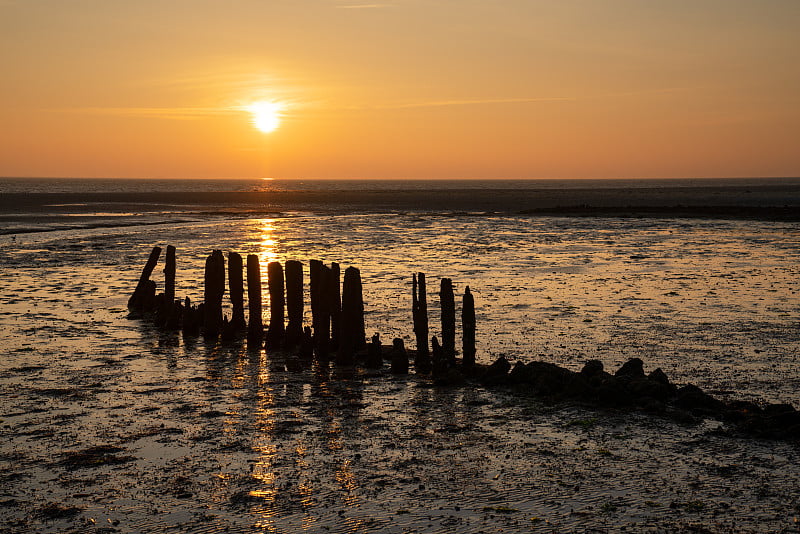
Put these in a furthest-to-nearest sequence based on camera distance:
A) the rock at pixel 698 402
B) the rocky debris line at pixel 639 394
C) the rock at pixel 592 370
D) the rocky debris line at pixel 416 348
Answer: the rock at pixel 592 370 → the rocky debris line at pixel 416 348 → the rock at pixel 698 402 → the rocky debris line at pixel 639 394

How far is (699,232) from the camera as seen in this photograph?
48.2m

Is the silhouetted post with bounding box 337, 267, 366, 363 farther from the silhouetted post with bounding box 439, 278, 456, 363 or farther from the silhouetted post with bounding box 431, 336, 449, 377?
the silhouetted post with bounding box 431, 336, 449, 377

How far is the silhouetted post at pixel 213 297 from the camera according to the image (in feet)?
57.7

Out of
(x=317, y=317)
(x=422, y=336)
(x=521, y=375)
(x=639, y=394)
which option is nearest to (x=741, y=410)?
(x=639, y=394)

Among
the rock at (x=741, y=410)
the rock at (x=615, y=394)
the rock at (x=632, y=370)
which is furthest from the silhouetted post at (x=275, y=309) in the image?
the rock at (x=741, y=410)

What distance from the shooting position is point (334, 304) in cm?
1558

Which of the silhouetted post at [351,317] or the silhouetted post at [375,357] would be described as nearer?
the silhouetted post at [375,357]

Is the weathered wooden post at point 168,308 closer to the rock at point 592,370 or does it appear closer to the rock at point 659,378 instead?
the rock at point 592,370

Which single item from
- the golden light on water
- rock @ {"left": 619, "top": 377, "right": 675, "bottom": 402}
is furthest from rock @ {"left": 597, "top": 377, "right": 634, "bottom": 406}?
the golden light on water

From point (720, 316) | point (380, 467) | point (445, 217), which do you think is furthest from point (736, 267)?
point (445, 217)

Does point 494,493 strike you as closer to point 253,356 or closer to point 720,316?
point 253,356

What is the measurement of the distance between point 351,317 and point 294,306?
180 centimetres

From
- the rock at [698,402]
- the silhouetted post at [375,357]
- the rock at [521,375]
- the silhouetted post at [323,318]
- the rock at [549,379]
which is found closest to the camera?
the rock at [698,402]

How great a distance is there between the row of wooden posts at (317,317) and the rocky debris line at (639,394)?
131 centimetres
